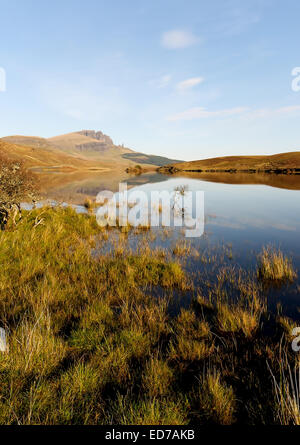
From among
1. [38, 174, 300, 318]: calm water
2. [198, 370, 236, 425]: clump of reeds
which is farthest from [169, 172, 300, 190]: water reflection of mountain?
[198, 370, 236, 425]: clump of reeds

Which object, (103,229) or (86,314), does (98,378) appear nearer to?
(86,314)

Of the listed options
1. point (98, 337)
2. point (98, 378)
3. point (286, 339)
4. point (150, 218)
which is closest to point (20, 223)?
point (150, 218)

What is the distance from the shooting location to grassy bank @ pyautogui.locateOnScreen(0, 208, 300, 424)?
2553 mm

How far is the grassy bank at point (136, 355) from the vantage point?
2553mm

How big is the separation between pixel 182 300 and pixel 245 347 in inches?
81.9

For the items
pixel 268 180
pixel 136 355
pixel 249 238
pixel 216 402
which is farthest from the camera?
pixel 268 180

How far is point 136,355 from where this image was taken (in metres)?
3.54

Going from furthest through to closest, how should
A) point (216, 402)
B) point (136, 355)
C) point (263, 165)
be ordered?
point (263, 165), point (136, 355), point (216, 402)

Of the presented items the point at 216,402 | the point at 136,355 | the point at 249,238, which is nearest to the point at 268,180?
the point at 249,238

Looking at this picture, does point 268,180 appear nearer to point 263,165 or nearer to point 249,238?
point 249,238

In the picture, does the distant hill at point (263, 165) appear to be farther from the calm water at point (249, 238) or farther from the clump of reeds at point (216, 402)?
the clump of reeds at point (216, 402)

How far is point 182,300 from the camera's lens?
5.77 meters

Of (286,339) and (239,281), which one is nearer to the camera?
(286,339)

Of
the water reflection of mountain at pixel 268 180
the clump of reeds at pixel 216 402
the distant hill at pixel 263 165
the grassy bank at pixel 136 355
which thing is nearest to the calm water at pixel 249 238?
the grassy bank at pixel 136 355
